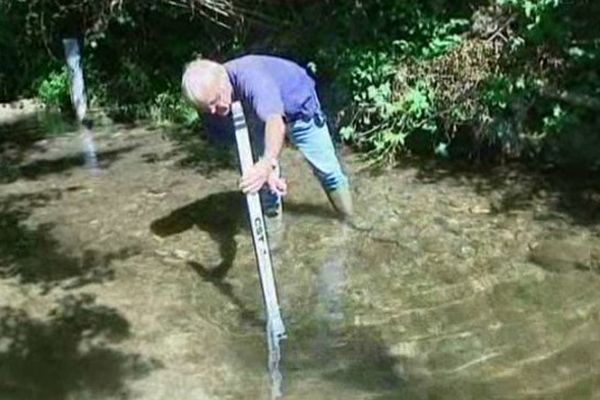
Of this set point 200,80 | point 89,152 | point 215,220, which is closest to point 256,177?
point 200,80

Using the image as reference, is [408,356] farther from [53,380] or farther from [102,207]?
[102,207]

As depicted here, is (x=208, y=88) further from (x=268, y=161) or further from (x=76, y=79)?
(x=76, y=79)

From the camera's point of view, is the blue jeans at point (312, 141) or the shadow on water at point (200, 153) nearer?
the blue jeans at point (312, 141)

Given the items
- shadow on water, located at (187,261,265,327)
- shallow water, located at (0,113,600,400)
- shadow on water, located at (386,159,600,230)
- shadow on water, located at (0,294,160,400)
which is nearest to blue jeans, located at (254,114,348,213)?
shallow water, located at (0,113,600,400)

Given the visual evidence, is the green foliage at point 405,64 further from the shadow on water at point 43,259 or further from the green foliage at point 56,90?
the shadow on water at point 43,259

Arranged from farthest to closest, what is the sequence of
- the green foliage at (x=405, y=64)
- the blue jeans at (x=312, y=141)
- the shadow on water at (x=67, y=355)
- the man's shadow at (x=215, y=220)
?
the green foliage at (x=405, y=64)
the man's shadow at (x=215, y=220)
the blue jeans at (x=312, y=141)
the shadow on water at (x=67, y=355)

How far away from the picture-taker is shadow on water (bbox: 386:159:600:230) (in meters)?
6.38

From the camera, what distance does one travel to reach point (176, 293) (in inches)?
221

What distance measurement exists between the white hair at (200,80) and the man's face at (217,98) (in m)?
0.01

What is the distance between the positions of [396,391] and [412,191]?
269 cm

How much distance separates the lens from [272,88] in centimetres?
532

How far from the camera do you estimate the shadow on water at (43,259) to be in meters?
5.91

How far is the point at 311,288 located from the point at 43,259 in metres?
1.72

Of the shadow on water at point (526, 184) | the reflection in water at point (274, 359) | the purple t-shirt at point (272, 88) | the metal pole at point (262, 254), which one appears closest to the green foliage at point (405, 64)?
the shadow on water at point (526, 184)
